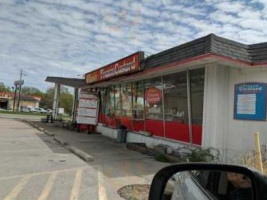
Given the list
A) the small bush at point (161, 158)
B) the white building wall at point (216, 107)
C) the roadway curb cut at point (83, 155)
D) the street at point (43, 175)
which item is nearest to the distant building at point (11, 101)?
the roadway curb cut at point (83, 155)

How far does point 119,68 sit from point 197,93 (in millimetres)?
5181

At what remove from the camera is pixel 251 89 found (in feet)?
34.8

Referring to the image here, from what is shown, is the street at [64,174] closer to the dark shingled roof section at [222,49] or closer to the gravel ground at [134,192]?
the gravel ground at [134,192]

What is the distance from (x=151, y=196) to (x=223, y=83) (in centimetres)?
935

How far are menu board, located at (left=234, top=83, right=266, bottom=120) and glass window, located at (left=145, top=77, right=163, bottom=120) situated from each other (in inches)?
172

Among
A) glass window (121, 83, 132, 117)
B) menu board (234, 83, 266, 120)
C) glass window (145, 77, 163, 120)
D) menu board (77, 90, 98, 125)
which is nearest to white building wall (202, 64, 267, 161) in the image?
menu board (234, 83, 266, 120)

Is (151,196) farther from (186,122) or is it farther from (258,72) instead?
(186,122)

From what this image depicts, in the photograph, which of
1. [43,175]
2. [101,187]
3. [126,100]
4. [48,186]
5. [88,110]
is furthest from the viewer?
[88,110]

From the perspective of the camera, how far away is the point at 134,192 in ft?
24.3

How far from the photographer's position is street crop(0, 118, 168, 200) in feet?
23.4

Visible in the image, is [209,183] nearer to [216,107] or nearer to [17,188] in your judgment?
[17,188]

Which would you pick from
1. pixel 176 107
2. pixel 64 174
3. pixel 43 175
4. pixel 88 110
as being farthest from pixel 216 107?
pixel 88 110

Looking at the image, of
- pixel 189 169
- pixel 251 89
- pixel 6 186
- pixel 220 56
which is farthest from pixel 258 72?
pixel 189 169

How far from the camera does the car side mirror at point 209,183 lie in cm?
169
